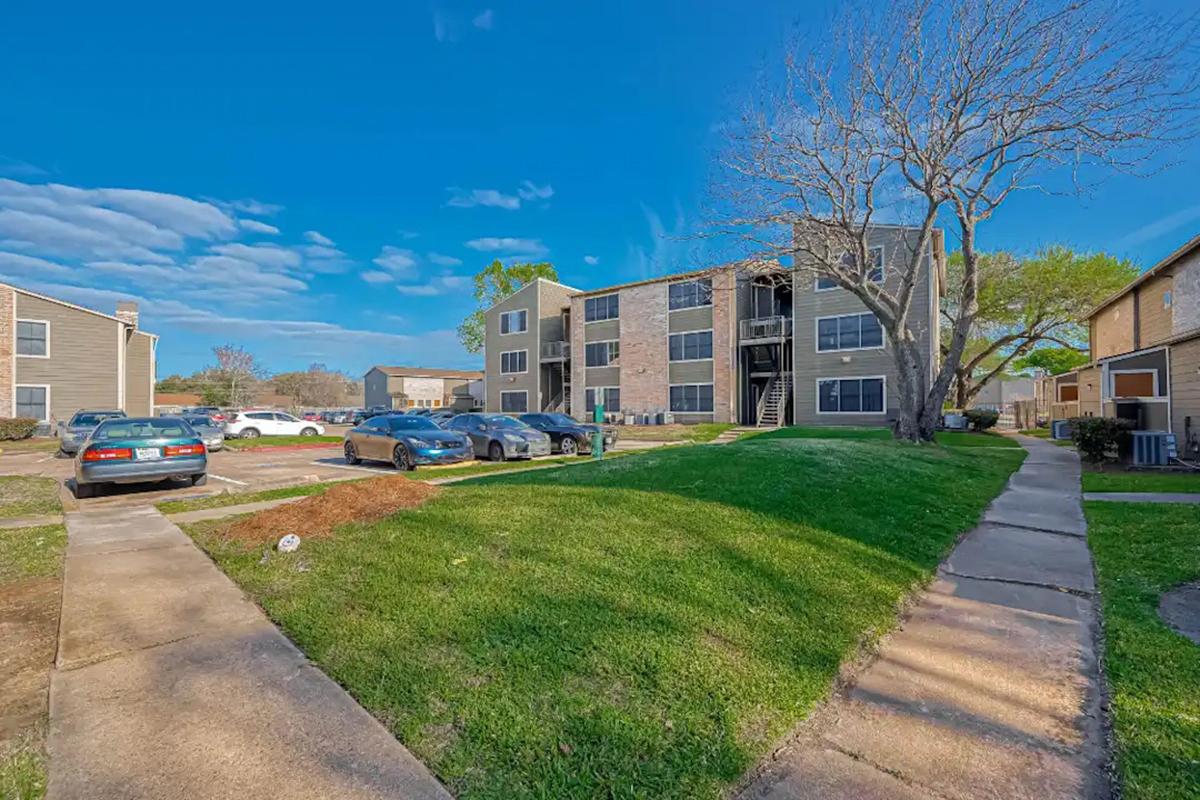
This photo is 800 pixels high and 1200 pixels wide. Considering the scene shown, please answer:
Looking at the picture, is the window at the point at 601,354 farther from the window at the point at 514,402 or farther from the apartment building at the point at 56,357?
the apartment building at the point at 56,357

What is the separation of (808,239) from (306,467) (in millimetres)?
15277

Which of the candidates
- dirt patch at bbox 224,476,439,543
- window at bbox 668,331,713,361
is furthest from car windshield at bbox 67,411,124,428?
window at bbox 668,331,713,361

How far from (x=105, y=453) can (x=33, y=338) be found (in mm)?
24933

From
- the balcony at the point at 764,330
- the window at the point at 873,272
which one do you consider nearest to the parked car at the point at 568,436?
the window at the point at 873,272

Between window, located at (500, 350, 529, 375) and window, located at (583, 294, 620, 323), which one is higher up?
window, located at (583, 294, 620, 323)

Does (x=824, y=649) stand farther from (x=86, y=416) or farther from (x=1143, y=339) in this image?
(x=86, y=416)

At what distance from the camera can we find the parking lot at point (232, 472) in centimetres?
1001

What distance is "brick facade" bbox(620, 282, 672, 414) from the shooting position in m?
33.2

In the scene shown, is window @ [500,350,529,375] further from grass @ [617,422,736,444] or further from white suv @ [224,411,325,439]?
white suv @ [224,411,325,439]

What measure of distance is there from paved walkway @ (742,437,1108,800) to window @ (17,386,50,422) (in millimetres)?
35218

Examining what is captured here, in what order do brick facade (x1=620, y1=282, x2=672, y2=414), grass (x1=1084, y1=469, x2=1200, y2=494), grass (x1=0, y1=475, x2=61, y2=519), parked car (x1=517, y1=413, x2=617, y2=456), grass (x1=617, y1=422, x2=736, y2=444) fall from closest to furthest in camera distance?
1. grass (x1=0, y1=475, x2=61, y2=519)
2. grass (x1=1084, y1=469, x2=1200, y2=494)
3. parked car (x1=517, y1=413, x2=617, y2=456)
4. grass (x1=617, y1=422, x2=736, y2=444)
5. brick facade (x1=620, y1=282, x2=672, y2=414)

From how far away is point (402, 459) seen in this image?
14266mm

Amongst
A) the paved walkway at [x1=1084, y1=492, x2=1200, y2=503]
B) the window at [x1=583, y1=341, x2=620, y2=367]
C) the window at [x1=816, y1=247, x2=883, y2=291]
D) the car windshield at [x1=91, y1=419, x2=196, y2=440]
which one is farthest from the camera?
the window at [x1=583, y1=341, x2=620, y2=367]

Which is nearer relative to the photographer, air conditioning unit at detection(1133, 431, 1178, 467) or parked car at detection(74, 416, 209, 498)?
parked car at detection(74, 416, 209, 498)
